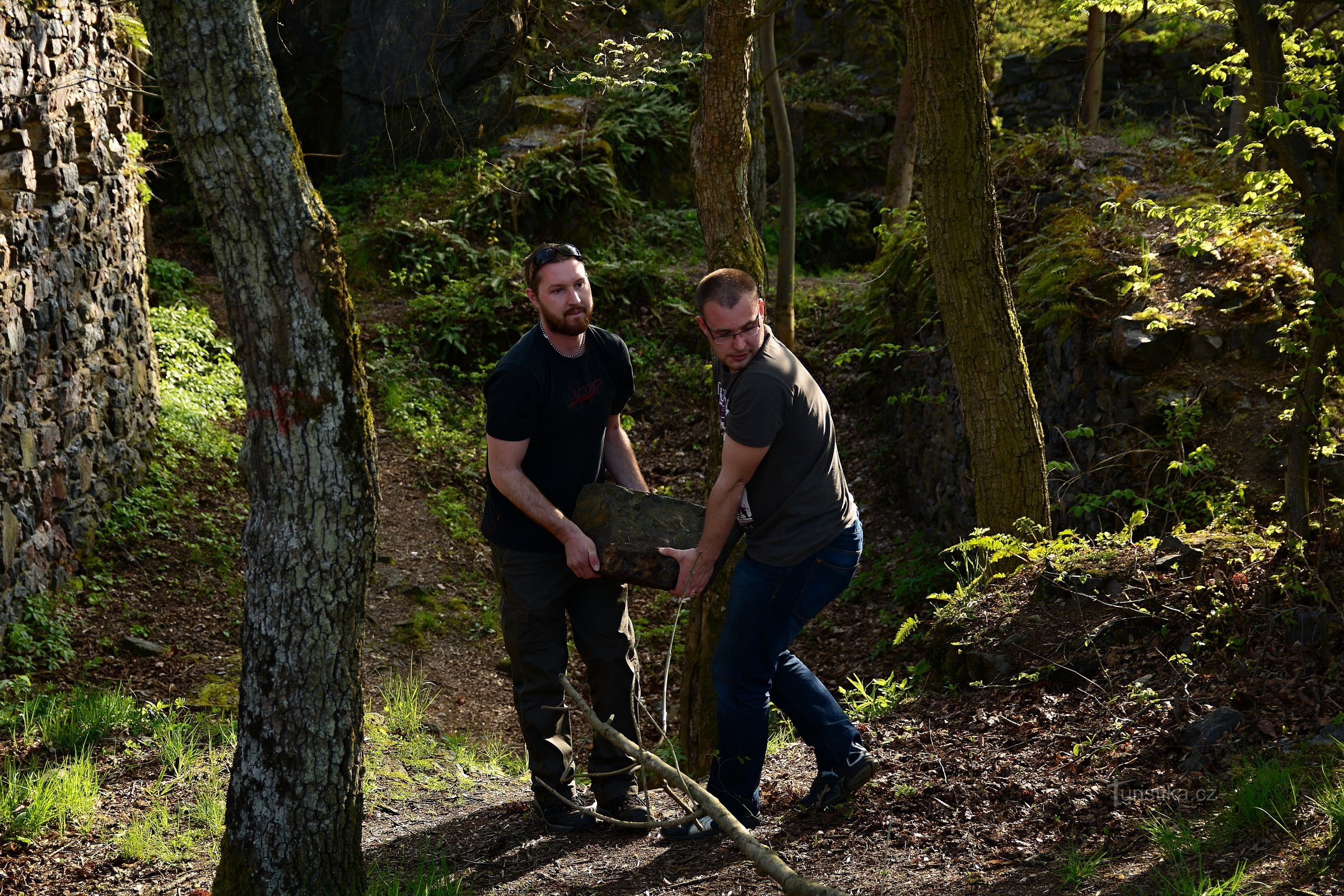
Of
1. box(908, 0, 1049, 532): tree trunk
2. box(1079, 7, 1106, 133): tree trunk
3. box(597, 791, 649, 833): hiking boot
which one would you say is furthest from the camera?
box(1079, 7, 1106, 133): tree trunk

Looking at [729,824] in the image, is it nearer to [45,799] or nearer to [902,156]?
[45,799]

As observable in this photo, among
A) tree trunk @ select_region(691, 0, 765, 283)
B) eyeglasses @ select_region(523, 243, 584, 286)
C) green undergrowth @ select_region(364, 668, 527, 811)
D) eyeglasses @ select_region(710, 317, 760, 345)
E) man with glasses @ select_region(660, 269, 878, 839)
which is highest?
tree trunk @ select_region(691, 0, 765, 283)

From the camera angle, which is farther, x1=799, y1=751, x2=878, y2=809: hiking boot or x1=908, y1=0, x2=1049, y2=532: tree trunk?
x1=908, y1=0, x2=1049, y2=532: tree trunk

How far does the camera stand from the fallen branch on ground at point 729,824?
295cm

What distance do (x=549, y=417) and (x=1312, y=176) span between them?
3536 millimetres

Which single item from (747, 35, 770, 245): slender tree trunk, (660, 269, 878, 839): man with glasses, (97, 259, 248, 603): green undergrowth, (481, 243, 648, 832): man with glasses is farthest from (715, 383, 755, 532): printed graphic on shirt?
(97, 259, 248, 603): green undergrowth

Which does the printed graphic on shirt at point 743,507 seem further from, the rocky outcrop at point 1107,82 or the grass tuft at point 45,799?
the rocky outcrop at point 1107,82

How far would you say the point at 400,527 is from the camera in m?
10.6

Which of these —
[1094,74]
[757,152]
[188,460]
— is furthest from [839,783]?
[1094,74]

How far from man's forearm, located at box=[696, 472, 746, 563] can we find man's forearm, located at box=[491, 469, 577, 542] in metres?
0.59

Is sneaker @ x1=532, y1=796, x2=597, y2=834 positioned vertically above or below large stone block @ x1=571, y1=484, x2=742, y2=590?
below

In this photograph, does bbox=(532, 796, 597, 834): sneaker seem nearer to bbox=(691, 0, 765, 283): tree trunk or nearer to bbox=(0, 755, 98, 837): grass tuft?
bbox=(0, 755, 98, 837): grass tuft

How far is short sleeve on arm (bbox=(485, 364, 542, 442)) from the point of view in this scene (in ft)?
14.3

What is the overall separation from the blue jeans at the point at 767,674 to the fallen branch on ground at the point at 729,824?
0.52 meters
